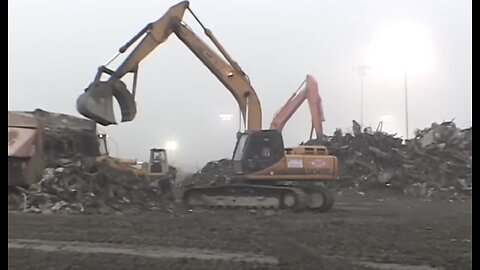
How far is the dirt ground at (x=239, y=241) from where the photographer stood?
277 inches

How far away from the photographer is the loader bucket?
44.0 feet

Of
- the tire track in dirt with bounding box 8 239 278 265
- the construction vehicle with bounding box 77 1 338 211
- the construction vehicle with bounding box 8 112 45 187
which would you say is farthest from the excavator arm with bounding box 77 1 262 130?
the construction vehicle with bounding box 8 112 45 187

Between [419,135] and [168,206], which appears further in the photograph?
[419,135]

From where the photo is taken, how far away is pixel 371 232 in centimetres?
1002

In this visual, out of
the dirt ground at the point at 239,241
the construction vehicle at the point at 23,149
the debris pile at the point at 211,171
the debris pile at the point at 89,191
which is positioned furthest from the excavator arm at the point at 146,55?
the debris pile at the point at 211,171

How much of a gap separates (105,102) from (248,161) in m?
3.69

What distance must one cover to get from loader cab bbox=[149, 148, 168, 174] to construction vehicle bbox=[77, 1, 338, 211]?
896 centimetres

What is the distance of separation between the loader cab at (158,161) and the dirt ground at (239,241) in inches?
423

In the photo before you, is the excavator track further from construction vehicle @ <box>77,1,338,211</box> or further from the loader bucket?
the loader bucket

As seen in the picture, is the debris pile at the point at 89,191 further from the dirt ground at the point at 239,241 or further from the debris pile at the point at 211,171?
the debris pile at the point at 211,171

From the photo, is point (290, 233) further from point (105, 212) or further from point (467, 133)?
point (467, 133)

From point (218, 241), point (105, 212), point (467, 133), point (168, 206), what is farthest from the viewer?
point (467, 133)
